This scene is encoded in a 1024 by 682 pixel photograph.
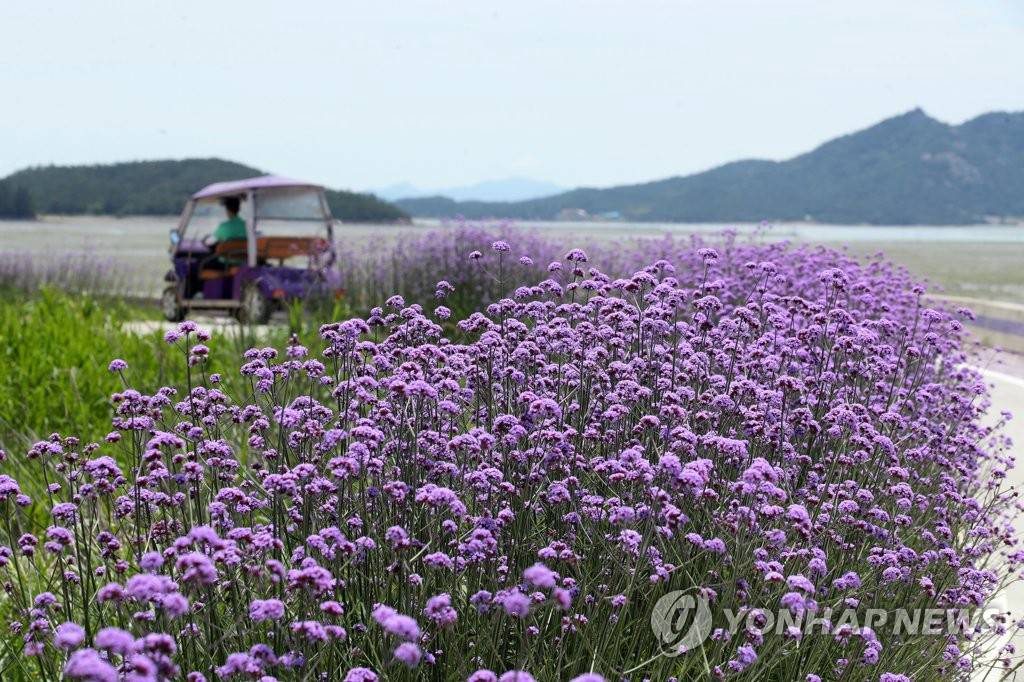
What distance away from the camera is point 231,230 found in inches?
590

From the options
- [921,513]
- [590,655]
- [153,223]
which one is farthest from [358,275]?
[153,223]

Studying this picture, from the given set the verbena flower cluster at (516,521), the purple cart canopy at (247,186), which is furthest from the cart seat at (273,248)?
the verbena flower cluster at (516,521)

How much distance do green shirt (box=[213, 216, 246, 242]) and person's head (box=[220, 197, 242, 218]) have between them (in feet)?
1.09

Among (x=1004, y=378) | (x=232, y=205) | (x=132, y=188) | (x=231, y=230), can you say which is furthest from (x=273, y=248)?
A: (x=132, y=188)

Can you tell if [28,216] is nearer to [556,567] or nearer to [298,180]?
[298,180]

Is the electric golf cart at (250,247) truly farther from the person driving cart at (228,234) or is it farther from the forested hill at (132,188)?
the forested hill at (132,188)

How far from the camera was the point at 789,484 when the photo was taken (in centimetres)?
391

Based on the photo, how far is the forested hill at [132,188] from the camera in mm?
86188

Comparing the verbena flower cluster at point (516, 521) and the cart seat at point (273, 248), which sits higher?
the cart seat at point (273, 248)

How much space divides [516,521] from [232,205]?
13.1 m

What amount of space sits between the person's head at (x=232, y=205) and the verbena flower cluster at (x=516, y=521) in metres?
11.5

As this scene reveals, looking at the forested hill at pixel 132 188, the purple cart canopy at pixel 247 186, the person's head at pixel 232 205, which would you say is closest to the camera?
the purple cart canopy at pixel 247 186

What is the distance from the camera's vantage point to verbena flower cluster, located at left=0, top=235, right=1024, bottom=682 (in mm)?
2684

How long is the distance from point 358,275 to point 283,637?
432 inches
